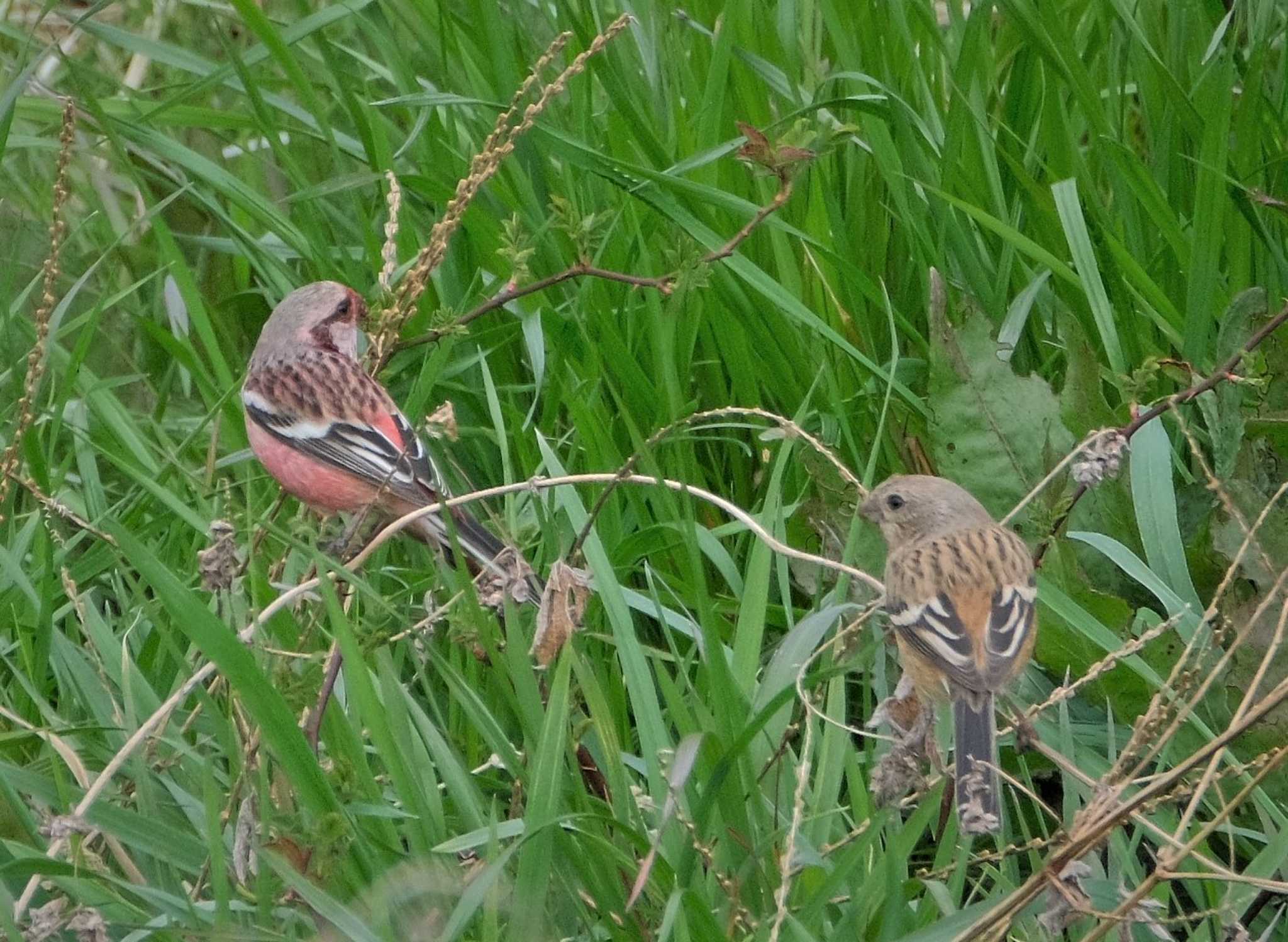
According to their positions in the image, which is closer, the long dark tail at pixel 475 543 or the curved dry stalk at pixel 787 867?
the curved dry stalk at pixel 787 867

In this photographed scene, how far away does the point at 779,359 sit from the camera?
4555 millimetres

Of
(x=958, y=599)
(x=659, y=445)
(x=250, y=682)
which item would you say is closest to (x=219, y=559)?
(x=250, y=682)

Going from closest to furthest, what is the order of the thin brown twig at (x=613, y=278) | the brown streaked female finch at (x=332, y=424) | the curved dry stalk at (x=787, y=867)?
the curved dry stalk at (x=787, y=867)
the thin brown twig at (x=613, y=278)
the brown streaked female finch at (x=332, y=424)

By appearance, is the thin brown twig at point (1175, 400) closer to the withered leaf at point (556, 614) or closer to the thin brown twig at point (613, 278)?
the thin brown twig at point (613, 278)

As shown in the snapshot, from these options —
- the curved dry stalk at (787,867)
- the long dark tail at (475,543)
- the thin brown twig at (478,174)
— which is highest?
the thin brown twig at (478,174)

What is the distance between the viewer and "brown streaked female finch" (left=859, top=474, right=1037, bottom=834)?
3.29 metres

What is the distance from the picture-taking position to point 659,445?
157 inches

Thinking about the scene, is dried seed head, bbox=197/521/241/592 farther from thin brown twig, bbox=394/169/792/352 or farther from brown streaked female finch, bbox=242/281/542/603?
thin brown twig, bbox=394/169/792/352

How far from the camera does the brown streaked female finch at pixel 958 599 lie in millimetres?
3291

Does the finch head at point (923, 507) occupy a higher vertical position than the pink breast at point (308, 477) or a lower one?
lower

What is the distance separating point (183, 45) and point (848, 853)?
490 centimetres

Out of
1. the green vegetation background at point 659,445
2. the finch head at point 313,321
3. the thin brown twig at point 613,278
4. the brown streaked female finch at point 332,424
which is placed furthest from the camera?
the finch head at point 313,321

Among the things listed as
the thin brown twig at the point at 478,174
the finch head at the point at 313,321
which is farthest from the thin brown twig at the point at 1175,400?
the finch head at the point at 313,321

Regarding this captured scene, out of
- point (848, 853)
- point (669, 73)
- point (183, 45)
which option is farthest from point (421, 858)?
point (183, 45)
